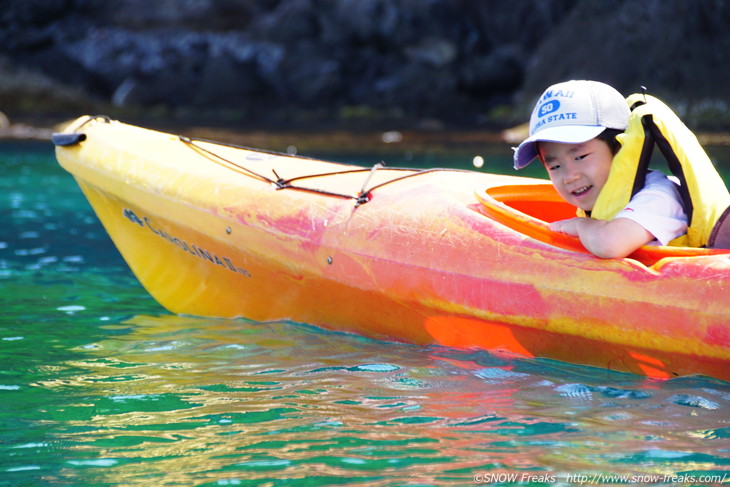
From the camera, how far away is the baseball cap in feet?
9.50

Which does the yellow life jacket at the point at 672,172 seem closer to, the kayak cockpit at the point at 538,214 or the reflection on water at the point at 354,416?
the kayak cockpit at the point at 538,214

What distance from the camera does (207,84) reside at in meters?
20.5

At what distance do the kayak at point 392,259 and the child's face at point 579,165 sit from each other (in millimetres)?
223

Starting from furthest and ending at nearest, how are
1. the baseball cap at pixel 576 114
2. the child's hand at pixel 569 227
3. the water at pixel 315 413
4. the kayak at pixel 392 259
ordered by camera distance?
1. the child's hand at pixel 569 227
2. the kayak at pixel 392 259
3. the baseball cap at pixel 576 114
4. the water at pixel 315 413

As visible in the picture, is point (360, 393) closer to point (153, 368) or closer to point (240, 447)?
point (240, 447)

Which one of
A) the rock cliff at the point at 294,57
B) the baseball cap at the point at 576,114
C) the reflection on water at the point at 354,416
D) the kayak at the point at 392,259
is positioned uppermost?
the rock cliff at the point at 294,57

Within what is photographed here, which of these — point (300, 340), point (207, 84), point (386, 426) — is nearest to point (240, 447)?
point (386, 426)

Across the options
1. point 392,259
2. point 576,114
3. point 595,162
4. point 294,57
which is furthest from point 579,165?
point 294,57

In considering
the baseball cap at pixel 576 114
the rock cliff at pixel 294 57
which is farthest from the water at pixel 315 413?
the rock cliff at pixel 294 57

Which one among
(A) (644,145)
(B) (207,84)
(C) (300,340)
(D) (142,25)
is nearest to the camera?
(A) (644,145)

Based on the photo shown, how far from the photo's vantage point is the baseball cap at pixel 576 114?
2.90m

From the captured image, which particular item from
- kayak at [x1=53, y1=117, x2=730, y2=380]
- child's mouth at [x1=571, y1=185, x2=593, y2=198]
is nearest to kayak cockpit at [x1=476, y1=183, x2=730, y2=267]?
kayak at [x1=53, y1=117, x2=730, y2=380]

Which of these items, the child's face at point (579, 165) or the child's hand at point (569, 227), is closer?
the child's face at point (579, 165)

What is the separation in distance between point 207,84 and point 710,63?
10804mm
